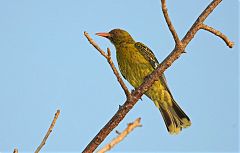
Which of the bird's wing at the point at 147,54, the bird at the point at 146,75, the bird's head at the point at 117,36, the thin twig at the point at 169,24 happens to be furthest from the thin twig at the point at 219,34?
the bird's head at the point at 117,36

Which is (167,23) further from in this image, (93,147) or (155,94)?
(155,94)

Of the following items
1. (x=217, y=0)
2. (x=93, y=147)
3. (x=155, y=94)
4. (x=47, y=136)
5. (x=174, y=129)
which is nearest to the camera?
(x=47, y=136)

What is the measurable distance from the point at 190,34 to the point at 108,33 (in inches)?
127

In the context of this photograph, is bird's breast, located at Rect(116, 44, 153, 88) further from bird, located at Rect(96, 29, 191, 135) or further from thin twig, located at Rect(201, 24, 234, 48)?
thin twig, located at Rect(201, 24, 234, 48)

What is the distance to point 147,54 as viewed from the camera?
6125 millimetres

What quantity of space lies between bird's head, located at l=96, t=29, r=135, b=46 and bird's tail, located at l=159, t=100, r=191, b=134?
1.36 meters

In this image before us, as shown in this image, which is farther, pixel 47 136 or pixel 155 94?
pixel 155 94

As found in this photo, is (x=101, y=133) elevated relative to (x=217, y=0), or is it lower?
lower

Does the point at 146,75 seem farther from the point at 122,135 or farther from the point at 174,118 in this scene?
the point at 122,135

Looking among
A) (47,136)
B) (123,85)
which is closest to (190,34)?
(123,85)

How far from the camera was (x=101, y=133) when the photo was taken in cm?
338

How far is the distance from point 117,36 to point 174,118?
5.81ft

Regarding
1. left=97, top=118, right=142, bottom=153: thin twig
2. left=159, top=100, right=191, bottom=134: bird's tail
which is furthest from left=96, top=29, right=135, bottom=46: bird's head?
left=97, top=118, right=142, bottom=153: thin twig

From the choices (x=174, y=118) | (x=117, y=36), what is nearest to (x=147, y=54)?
(x=117, y=36)
